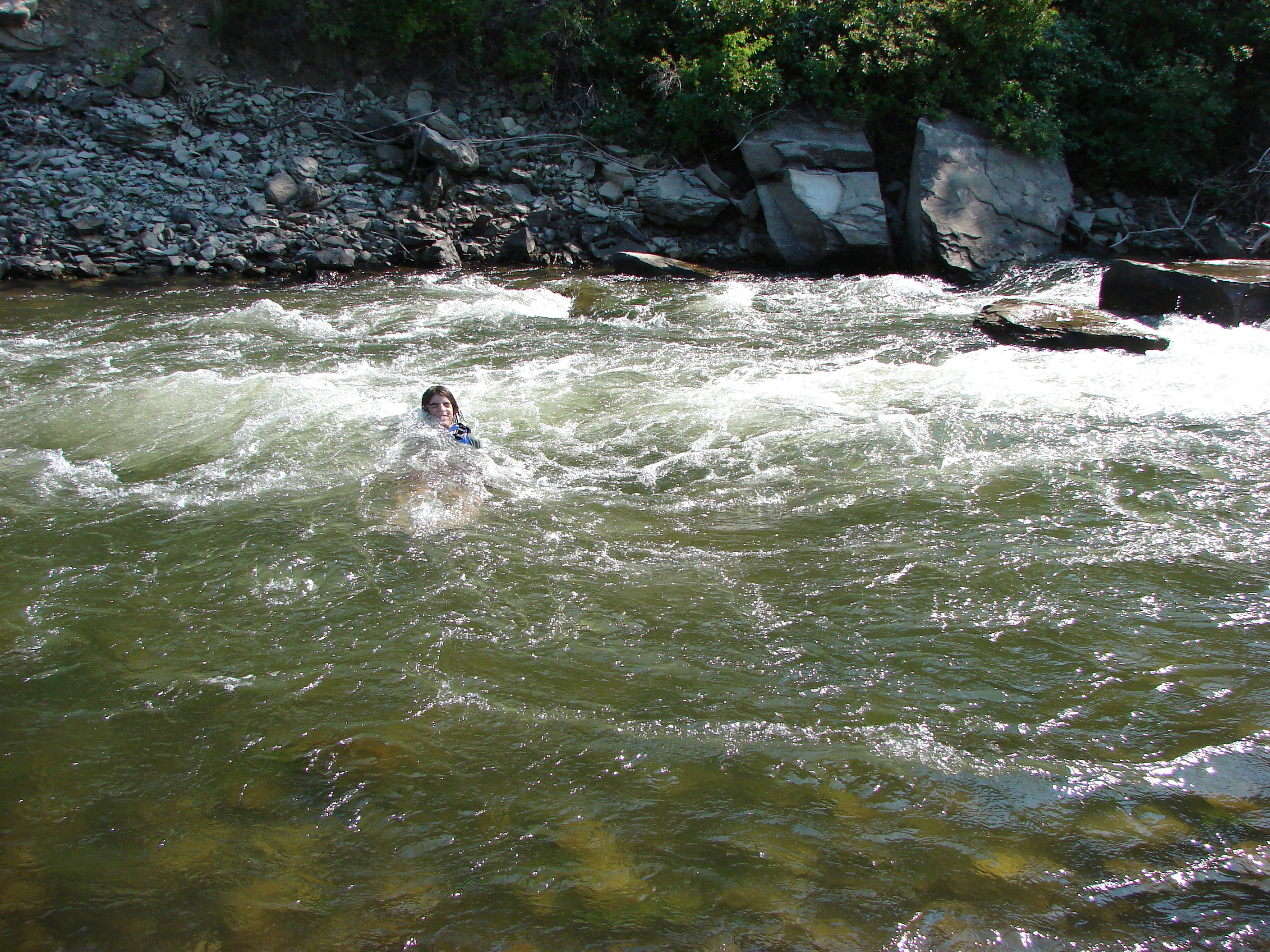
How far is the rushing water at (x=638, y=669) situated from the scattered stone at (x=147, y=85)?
955 centimetres

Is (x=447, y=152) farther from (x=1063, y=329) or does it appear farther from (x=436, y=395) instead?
(x=1063, y=329)

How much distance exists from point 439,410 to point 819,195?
349 inches

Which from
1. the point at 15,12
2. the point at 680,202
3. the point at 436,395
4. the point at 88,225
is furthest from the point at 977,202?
the point at 15,12

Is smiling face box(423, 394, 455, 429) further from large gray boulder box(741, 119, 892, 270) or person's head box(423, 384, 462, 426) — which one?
large gray boulder box(741, 119, 892, 270)

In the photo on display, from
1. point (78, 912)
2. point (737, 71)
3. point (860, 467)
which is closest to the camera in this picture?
point (78, 912)

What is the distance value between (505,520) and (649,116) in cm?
1227

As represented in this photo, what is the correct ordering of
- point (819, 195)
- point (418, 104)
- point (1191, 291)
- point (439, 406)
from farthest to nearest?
point (418, 104)
point (819, 195)
point (1191, 291)
point (439, 406)

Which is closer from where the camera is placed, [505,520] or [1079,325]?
[505,520]

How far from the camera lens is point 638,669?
360cm

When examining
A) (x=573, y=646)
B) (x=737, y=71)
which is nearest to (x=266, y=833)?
(x=573, y=646)

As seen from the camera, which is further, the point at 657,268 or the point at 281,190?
the point at 281,190

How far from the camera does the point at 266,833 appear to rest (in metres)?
2.79

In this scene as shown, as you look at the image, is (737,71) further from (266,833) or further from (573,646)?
(266,833)

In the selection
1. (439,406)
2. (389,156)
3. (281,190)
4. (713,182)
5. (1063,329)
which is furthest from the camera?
(389,156)
